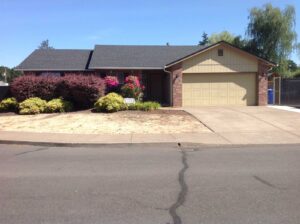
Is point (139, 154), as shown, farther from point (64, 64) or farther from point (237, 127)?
point (64, 64)

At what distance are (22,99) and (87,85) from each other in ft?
13.4

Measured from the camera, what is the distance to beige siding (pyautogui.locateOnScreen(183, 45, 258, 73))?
27.8m

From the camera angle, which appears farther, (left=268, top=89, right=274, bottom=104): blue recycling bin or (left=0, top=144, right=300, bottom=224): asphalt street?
(left=268, top=89, right=274, bottom=104): blue recycling bin

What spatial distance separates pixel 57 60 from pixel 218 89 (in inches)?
502

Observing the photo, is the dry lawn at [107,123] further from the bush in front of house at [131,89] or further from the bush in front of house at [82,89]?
the bush in front of house at [131,89]

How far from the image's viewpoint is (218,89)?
28.2 m

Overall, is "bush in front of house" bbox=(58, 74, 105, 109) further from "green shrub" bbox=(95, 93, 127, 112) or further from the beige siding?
the beige siding

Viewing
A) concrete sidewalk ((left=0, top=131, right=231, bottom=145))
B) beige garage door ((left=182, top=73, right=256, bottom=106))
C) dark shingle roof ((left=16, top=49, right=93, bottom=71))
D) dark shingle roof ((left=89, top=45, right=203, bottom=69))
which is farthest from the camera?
dark shingle roof ((left=16, top=49, right=93, bottom=71))

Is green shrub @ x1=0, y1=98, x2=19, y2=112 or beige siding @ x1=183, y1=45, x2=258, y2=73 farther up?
beige siding @ x1=183, y1=45, x2=258, y2=73

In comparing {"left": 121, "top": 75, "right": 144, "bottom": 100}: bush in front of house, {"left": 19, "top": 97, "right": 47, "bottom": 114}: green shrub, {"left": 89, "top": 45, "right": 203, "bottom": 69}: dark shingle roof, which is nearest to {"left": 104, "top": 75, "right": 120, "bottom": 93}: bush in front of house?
{"left": 121, "top": 75, "right": 144, "bottom": 100}: bush in front of house

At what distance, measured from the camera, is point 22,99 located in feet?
83.8

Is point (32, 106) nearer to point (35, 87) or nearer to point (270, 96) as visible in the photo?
point (35, 87)

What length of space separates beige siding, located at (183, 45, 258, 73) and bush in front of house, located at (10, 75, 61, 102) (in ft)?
26.2

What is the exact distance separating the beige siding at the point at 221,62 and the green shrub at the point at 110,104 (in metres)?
6.09
